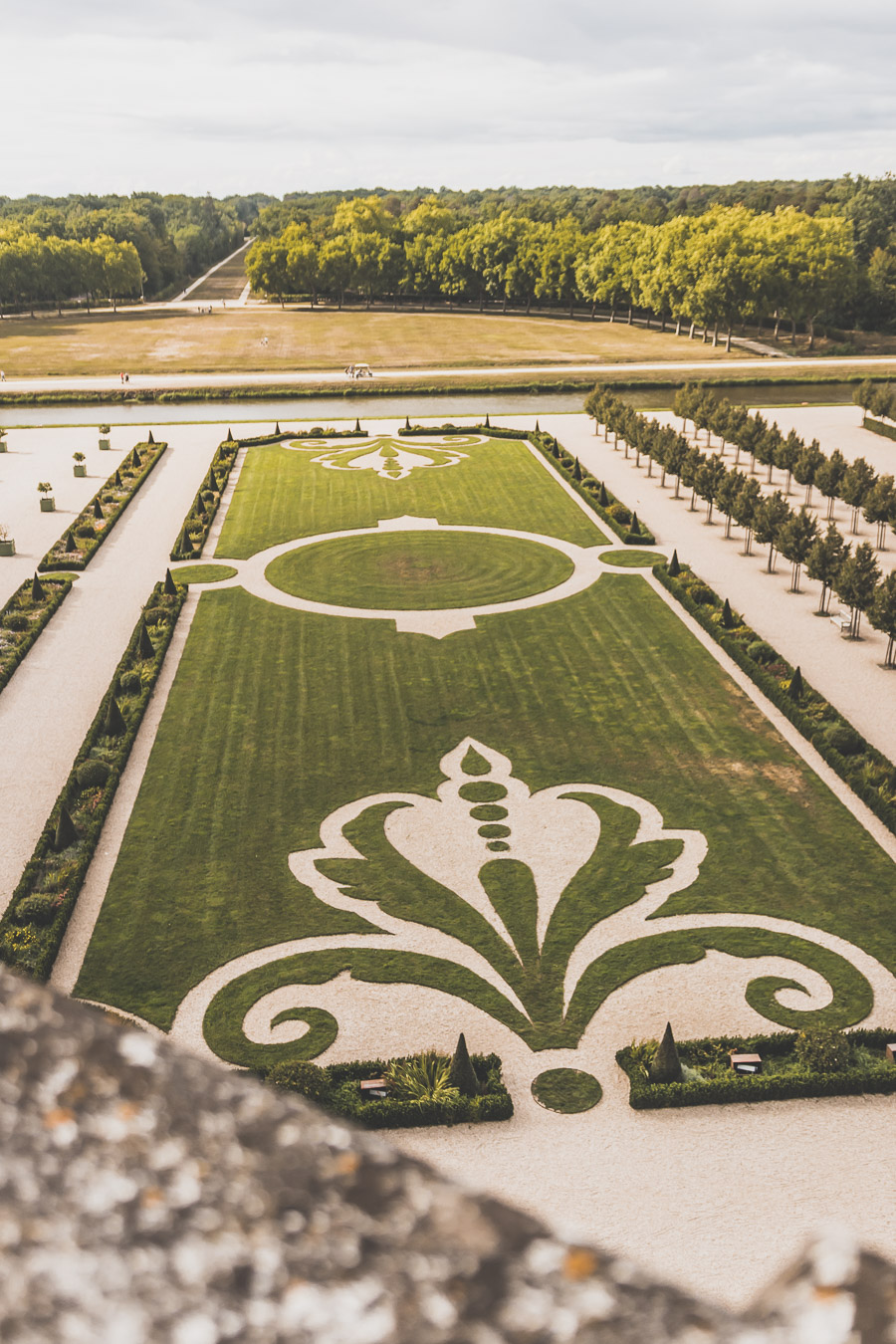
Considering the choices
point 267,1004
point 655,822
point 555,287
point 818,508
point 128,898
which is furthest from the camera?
point 555,287

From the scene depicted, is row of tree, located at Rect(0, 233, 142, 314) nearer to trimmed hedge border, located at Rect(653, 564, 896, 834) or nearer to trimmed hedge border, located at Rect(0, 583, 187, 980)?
trimmed hedge border, located at Rect(0, 583, 187, 980)

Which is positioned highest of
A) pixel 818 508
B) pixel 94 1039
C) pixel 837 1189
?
pixel 94 1039

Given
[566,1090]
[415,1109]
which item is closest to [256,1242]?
[415,1109]

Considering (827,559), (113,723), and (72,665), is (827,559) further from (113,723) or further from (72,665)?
(72,665)

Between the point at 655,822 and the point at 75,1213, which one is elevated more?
the point at 75,1213

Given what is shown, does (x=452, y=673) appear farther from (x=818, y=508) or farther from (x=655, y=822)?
(x=818, y=508)

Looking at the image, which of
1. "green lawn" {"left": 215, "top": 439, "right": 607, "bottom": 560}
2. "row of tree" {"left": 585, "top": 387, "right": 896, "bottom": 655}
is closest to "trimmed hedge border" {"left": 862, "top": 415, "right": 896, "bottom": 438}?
"row of tree" {"left": 585, "top": 387, "right": 896, "bottom": 655}

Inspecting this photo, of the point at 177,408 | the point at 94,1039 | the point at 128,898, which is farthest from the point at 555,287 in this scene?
the point at 94,1039
